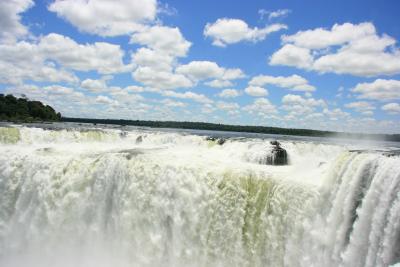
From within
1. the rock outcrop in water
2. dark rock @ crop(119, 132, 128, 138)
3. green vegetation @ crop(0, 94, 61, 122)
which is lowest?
the rock outcrop in water

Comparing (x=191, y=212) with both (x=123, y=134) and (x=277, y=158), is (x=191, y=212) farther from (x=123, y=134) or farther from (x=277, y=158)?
(x=123, y=134)

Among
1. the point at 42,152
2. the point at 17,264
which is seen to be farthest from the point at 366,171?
the point at 42,152

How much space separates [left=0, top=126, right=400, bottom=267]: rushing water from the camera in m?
8.93

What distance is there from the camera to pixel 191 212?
1204 centimetres

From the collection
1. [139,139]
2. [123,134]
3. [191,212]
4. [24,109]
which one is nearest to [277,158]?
[191,212]

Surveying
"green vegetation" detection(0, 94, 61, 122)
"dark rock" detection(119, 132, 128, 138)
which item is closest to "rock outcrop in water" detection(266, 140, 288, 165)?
"dark rock" detection(119, 132, 128, 138)

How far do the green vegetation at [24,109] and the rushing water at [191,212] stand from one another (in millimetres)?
53165

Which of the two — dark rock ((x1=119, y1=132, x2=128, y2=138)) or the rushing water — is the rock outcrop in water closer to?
the rushing water

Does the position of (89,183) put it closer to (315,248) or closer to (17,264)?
(17,264)

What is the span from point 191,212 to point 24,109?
63765mm

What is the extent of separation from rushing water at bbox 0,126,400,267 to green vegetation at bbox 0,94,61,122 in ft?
174

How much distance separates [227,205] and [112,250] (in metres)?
3.86

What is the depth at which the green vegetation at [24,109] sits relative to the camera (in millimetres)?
64688

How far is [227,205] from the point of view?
38.2ft
